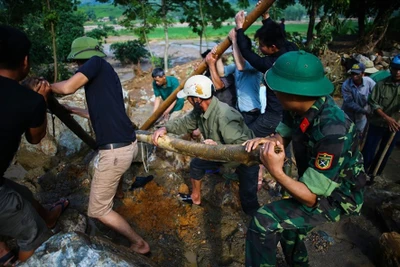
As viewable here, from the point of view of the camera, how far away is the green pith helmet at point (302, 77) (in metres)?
1.78

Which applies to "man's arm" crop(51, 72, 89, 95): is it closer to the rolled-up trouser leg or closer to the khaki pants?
the khaki pants

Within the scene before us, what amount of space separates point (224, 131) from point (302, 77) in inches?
52.6

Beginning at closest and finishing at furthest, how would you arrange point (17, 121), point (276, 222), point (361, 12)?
point (17, 121), point (276, 222), point (361, 12)

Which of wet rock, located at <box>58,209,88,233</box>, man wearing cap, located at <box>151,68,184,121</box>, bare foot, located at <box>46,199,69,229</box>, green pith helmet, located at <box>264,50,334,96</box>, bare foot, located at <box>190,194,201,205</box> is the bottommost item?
bare foot, located at <box>190,194,201,205</box>

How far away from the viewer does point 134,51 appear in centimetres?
2119

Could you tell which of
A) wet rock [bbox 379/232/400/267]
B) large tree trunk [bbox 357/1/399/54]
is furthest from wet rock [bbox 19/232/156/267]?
large tree trunk [bbox 357/1/399/54]

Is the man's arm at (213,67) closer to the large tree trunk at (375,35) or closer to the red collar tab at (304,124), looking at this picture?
the red collar tab at (304,124)

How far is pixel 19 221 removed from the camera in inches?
86.0

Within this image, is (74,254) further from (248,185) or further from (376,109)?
(376,109)

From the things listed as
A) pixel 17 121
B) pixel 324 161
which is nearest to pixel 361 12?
pixel 324 161

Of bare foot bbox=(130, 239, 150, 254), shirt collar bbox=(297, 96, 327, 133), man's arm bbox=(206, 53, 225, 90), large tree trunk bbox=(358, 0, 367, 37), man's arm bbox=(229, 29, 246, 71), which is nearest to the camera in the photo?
shirt collar bbox=(297, 96, 327, 133)

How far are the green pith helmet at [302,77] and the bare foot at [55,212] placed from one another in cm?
253

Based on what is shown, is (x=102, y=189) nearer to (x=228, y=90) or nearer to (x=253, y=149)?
(x=253, y=149)

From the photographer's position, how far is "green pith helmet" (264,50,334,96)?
178cm
